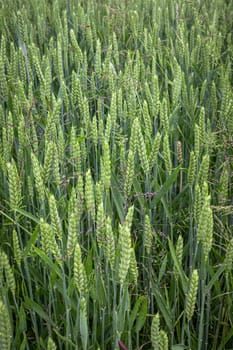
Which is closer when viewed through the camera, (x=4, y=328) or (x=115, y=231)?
(x=4, y=328)

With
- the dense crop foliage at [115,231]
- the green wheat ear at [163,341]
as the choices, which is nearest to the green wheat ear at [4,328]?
the dense crop foliage at [115,231]

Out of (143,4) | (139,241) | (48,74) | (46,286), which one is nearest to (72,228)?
(46,286)

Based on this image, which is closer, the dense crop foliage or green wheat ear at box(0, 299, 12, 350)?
green wheat ear at box(0, 299, 12, 350)

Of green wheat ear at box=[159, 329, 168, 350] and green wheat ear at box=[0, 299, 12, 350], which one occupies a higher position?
green wheat ear at box=[0, 299, 12, 350]

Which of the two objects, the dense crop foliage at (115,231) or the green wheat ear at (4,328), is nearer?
the green wheat ear at (4,328)

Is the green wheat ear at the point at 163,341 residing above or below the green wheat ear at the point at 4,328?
below

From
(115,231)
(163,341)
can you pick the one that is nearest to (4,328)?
(163,341)

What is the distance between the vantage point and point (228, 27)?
2.27 metres

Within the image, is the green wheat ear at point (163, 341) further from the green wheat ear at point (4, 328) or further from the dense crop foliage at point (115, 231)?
the green wheat ear at point (4, 328)

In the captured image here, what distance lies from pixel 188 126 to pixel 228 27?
99 cm

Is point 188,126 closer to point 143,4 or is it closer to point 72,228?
point 72,228

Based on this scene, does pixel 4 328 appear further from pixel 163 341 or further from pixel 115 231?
pixel 115 231

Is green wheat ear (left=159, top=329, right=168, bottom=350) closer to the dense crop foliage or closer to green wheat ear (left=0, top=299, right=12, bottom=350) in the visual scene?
the dense crop foliage

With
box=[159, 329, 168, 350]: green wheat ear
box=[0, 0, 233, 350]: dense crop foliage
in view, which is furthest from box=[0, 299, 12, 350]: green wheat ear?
box=[159, 329, 168, 350]: green wheat ear
